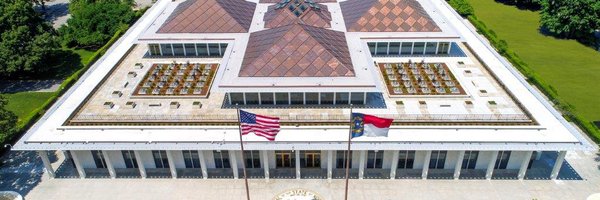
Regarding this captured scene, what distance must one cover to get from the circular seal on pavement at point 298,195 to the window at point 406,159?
396 inches

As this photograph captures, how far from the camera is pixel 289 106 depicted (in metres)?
52.2

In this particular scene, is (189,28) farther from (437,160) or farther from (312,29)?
(437,160)

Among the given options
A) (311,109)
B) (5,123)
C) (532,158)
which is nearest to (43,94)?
(5,123)

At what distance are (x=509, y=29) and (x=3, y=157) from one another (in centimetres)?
9420

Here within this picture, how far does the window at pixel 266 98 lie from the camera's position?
2048 inches

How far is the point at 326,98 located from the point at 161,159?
20404mm

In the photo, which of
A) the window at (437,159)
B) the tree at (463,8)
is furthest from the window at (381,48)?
the tree at (463,8)

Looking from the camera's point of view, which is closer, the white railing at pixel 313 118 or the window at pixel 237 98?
the white railing at pixel 313 118

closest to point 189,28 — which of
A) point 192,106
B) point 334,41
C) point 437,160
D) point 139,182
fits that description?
point 192,106

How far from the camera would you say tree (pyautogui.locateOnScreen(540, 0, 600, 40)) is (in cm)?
8069

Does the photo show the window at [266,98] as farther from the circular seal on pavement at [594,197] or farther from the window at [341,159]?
the circular seal on pavement at [594,197]

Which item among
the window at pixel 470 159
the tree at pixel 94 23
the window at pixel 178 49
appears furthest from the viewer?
the tree at pixel 94 23

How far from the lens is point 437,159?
4819 cm

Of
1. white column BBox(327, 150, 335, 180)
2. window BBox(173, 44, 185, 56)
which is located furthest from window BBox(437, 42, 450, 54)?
window BBox(173, 44, 185, 56)
